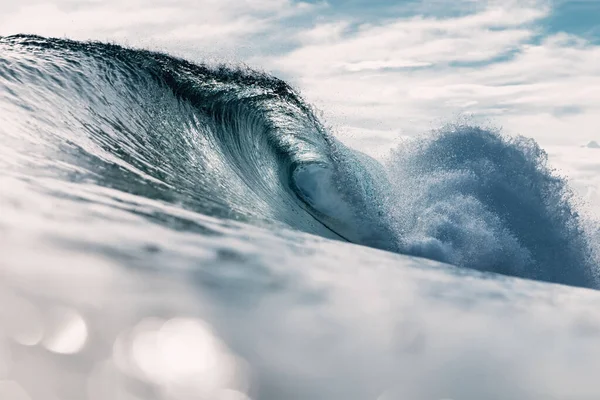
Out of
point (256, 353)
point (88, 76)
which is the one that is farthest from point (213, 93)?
point (256, 353)

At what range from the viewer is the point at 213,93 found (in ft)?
43.1

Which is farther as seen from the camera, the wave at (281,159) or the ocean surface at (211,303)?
the wave at (281,159)

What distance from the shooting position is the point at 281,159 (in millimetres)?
13688

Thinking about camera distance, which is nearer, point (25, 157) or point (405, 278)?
point (405, 278)

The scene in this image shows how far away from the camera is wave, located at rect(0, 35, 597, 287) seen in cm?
736

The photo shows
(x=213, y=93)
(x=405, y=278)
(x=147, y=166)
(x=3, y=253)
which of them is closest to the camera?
(x=3, y=253)

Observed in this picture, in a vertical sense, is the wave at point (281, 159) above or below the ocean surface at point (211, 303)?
above

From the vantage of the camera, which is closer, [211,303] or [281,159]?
A: [211,303]

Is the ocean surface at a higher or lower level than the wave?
lower

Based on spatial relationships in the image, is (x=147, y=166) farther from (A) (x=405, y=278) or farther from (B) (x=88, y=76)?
(B) (x=88, y=76)

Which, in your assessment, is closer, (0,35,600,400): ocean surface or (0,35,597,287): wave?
(0,35,600,400): ocean surface

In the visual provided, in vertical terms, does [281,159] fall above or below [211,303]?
above

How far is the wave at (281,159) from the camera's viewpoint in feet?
24.1

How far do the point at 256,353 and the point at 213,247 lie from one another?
130cm
